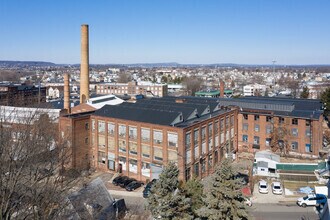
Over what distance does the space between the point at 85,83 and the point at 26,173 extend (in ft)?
112

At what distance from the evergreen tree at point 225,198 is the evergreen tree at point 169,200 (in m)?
2.47

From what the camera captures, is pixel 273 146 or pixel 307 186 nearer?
pixel 307 186

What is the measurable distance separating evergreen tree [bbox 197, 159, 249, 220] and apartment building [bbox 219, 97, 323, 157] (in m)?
24.3

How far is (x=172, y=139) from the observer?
2812 centimetres

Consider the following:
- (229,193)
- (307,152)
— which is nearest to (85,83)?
(307,152)

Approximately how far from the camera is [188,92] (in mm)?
91562

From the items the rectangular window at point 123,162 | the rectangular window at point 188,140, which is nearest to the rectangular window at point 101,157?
the rectangular window at point 123,162

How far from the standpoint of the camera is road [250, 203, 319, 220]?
21845mm

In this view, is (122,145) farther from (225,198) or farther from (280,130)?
(225,198)

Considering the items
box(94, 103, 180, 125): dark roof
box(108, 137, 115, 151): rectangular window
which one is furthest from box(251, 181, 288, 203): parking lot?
box(108, 137, 115, 151): rectangular window

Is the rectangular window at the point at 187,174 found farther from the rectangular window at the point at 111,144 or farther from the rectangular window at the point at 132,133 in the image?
the rectangular window at the point at 111,144

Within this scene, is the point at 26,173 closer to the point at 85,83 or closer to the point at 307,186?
the point at 307,186

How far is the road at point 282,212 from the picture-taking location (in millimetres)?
21845

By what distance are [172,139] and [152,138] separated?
6.71 ft
